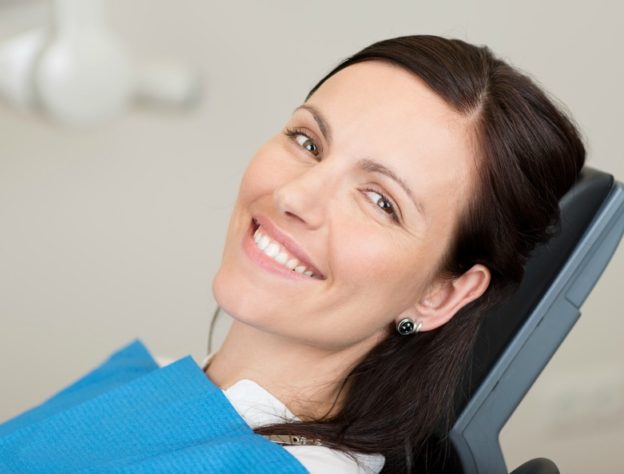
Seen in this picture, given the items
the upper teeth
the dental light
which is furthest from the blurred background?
the upper teeth

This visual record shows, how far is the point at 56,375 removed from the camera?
1951 millimetres

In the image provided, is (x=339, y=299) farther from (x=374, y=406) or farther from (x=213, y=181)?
(x=213, y=181)

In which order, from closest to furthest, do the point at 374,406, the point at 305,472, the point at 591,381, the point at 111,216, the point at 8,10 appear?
the point at 305,472
the point at 374,406
the point at 8,10
the point at 111,216
the point at 591,381

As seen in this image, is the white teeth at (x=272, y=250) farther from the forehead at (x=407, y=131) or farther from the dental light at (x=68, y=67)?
the dental light at (x=68, y=67)

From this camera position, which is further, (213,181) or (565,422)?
(565,422)

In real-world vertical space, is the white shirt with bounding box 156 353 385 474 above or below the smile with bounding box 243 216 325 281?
below

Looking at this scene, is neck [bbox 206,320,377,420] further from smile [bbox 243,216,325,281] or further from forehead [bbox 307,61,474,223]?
forehead [bbox 307,61,474,223]

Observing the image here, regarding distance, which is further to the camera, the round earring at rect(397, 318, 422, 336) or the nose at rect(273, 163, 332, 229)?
the round earring at rect(397, 318, 422, 336)

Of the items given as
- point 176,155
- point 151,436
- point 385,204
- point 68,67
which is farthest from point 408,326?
point 176,155

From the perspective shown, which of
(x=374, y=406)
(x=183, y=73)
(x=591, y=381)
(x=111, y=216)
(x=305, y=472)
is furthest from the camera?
(x=591, y=381)

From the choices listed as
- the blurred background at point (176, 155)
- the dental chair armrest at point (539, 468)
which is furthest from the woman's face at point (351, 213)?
the blurred background at point (176, 155)

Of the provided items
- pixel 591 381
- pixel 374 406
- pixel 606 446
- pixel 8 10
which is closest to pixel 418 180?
pixel 374 406

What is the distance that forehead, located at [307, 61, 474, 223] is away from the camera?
1.07 m

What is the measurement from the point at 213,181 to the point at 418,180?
0.90m
